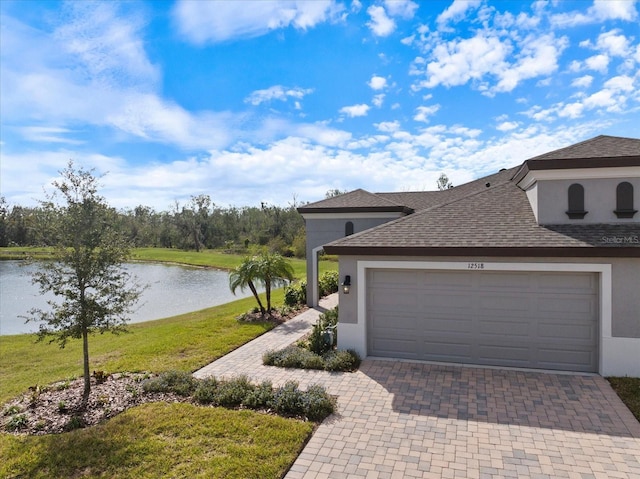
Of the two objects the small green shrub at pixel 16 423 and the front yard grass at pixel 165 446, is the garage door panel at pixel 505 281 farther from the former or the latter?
the small green shrub at pixel 16 423

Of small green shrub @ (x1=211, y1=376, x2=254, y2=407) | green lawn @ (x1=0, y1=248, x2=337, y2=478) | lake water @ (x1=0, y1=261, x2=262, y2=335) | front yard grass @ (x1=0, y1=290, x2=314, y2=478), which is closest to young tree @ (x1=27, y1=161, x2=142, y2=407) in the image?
green lawn @ (x1=0, y1=248, x2=337, y2=478)

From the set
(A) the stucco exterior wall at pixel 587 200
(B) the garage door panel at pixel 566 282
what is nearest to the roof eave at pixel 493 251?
(B) the garage door panel at pixel 566 282

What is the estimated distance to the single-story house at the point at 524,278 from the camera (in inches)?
305

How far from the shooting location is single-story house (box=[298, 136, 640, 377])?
7734mm

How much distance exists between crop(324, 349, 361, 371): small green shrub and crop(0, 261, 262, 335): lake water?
367 inches

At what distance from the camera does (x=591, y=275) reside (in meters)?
7.94

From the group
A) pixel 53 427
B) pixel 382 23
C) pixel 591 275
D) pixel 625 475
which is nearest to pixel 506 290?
pixel 591 275

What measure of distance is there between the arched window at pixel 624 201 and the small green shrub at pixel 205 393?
926 cm

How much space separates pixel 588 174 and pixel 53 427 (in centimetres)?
1152

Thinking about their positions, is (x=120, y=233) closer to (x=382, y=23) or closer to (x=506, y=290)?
(x=506, y=290)

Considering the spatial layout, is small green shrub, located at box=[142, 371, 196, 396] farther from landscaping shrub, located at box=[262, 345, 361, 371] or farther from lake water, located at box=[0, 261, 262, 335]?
lake water, located at box=[0, 261, 262, 335]

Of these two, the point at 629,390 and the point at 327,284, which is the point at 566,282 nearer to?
the point at 629,390

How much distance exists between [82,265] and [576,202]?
10.4 m

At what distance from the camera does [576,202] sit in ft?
28.2
